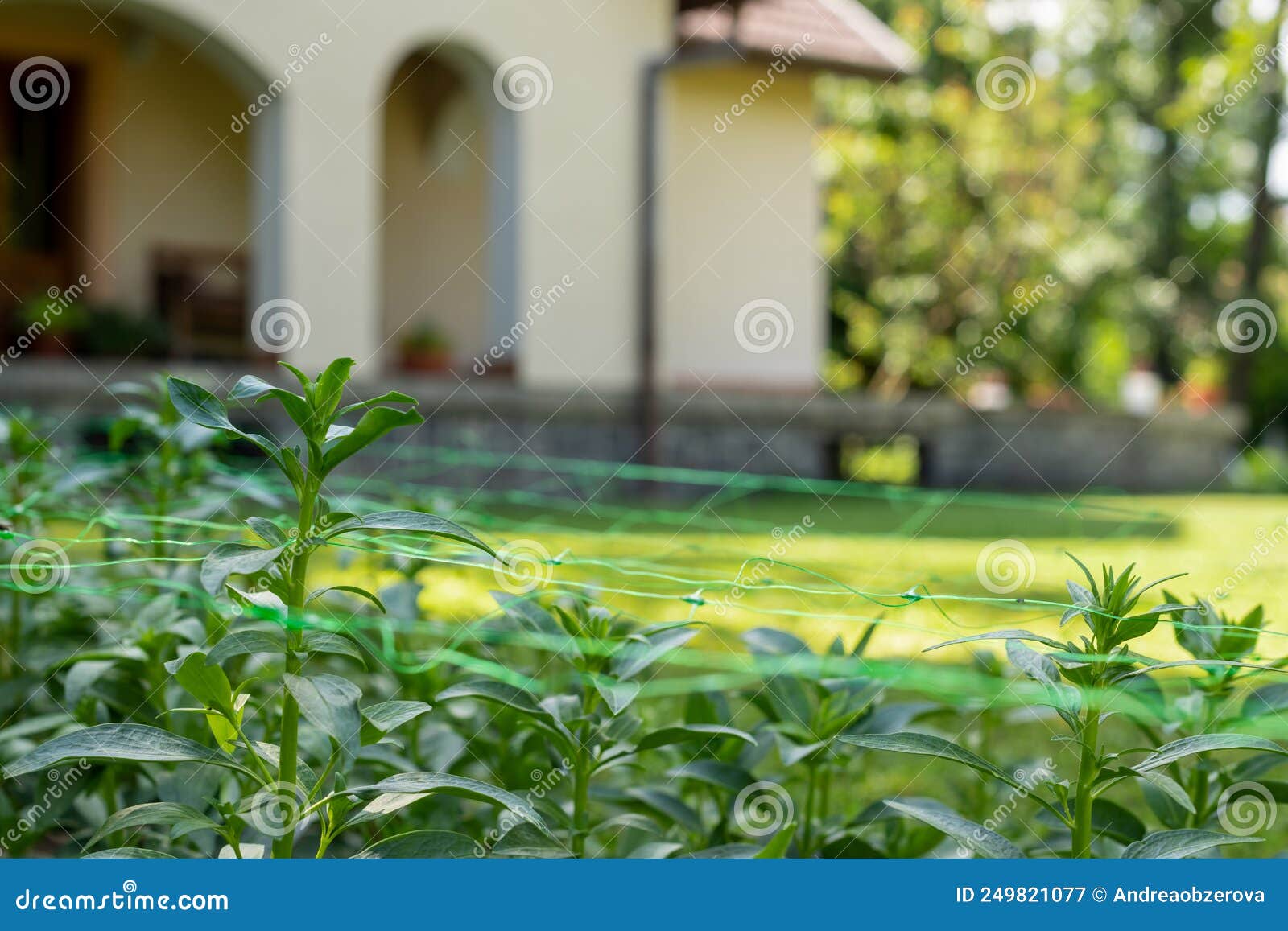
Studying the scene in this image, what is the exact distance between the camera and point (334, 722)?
1.10m

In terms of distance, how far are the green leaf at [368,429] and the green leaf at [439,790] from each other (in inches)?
11.9

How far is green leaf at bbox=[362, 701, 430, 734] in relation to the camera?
120cm

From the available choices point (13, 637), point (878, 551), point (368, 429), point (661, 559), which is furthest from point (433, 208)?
point (368, 429)

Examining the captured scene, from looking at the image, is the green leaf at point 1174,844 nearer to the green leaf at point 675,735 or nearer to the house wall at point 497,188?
the green leaf at point 675,735

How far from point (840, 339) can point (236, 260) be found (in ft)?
39.9

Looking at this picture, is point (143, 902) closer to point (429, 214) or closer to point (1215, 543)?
point (1215, 543)

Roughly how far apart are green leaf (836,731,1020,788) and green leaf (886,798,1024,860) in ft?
0.18

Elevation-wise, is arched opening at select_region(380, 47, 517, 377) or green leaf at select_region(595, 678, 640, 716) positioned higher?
arched opening at select_region(380, 47, 517, 377)

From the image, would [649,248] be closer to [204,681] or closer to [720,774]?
[720,774]

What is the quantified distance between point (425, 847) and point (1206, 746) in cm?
74

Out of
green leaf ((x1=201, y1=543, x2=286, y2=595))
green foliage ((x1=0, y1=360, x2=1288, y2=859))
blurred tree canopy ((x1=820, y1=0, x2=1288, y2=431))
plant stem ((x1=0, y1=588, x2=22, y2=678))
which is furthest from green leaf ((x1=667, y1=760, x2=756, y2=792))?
blurred tree canopy ((x1=820, y1=0, x2=1288, y2=431))

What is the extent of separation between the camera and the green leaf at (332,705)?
110 centimetres

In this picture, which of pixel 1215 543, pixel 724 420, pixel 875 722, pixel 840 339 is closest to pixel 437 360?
pixel 724 420

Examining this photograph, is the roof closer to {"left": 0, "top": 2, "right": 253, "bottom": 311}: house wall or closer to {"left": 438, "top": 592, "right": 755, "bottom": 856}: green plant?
{"left": 0, "top": 2, "right": 253, "bottom": 311}: house wall
